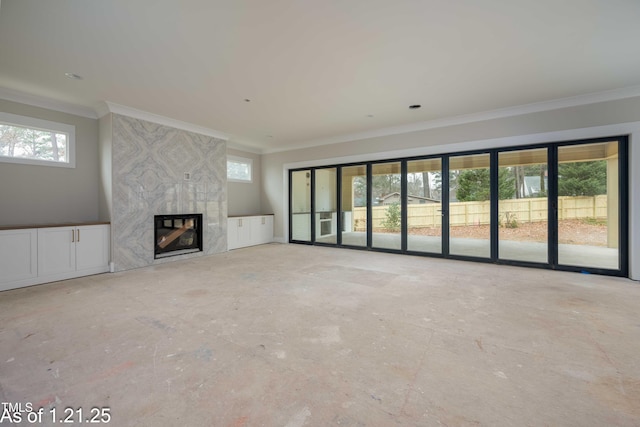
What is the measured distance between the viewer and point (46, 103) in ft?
14.8

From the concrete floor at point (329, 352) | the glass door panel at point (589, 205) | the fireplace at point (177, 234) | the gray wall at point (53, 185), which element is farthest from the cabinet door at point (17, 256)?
the glass door panel at point (589, 205)

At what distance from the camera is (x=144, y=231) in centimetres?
520

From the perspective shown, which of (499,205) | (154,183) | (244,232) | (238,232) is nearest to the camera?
(499,205)

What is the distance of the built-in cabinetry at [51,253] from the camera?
3.79 m

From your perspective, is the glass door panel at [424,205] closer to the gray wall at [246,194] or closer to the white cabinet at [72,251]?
the gray wall at [246,194]

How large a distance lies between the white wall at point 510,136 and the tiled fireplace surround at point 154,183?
8.22 feet

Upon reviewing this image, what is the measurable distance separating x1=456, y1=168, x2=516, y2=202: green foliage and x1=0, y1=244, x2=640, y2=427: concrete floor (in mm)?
1921

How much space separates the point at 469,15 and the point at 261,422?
3.59 m

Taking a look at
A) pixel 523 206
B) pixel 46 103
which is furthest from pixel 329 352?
pixel 46 103

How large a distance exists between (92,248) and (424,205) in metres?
6.43

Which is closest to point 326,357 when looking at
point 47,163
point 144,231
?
point 144,231

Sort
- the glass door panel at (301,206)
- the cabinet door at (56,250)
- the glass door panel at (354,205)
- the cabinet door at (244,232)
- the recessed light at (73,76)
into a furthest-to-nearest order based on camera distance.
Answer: the glass door panel at (301,206) → the cabinet door at (244,232) → the glass door panel at (354,205) → the cabinet door at (56,250) → the recessed light at (73,76)

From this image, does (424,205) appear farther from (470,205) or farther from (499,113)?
(499,113)

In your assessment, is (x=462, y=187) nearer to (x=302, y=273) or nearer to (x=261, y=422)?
(x=302, y=273)
